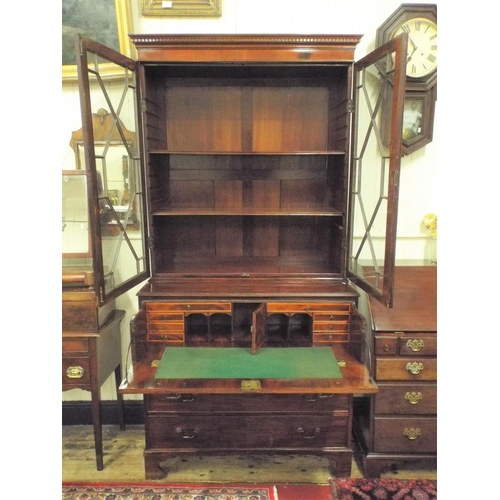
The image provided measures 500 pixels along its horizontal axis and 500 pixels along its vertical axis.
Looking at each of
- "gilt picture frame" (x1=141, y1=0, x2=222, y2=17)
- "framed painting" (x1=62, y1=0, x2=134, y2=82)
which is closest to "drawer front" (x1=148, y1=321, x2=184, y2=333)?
"framed painting" (x1=62, y1=0, x2=134, y2=82)

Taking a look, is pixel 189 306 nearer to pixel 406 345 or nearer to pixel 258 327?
pixel 258 327

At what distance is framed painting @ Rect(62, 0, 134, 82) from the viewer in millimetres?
1851

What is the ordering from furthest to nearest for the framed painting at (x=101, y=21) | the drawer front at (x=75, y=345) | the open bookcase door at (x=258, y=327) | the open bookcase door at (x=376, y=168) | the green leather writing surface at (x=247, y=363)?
the framed painting at (x=101, y=21) → the drawer front at (x=75, y=345) → the open bookcase door at (x=258, y=327) → the green leather writing surface at (x=247, y=363) → the open bookcase door at (x=376, y=168)

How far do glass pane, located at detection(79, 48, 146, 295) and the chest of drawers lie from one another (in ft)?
3.67

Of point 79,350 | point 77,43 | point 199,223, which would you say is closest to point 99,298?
point 79,350

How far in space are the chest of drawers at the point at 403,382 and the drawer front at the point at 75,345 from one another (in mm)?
1255

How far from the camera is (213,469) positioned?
188 centimetres

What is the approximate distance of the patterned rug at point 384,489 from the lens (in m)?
1.63

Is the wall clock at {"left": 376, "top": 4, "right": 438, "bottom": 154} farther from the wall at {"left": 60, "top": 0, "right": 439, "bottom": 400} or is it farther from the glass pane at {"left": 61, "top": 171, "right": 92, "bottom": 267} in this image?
the glass pane at {"left": 61, "top": 171, "right": 92, "bottom": 267}

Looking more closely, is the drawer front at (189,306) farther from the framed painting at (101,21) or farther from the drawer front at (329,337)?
the framed painting at (101,21)

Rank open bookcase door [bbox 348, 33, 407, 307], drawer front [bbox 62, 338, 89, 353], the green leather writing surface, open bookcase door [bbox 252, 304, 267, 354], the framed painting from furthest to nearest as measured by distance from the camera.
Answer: the framed painting → drawer front [bbox 62, 338, 89, 353] → open bookcase door [bbox 252, 304, 267, 354] → the green leather writing surface → open bookcase door [bbox 348, 33, 407, 307]

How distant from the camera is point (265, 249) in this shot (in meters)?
2.11

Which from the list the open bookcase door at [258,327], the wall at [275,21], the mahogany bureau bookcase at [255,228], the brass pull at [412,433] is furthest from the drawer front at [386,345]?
the wall at [275,21]

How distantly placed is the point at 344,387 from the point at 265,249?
88cm
